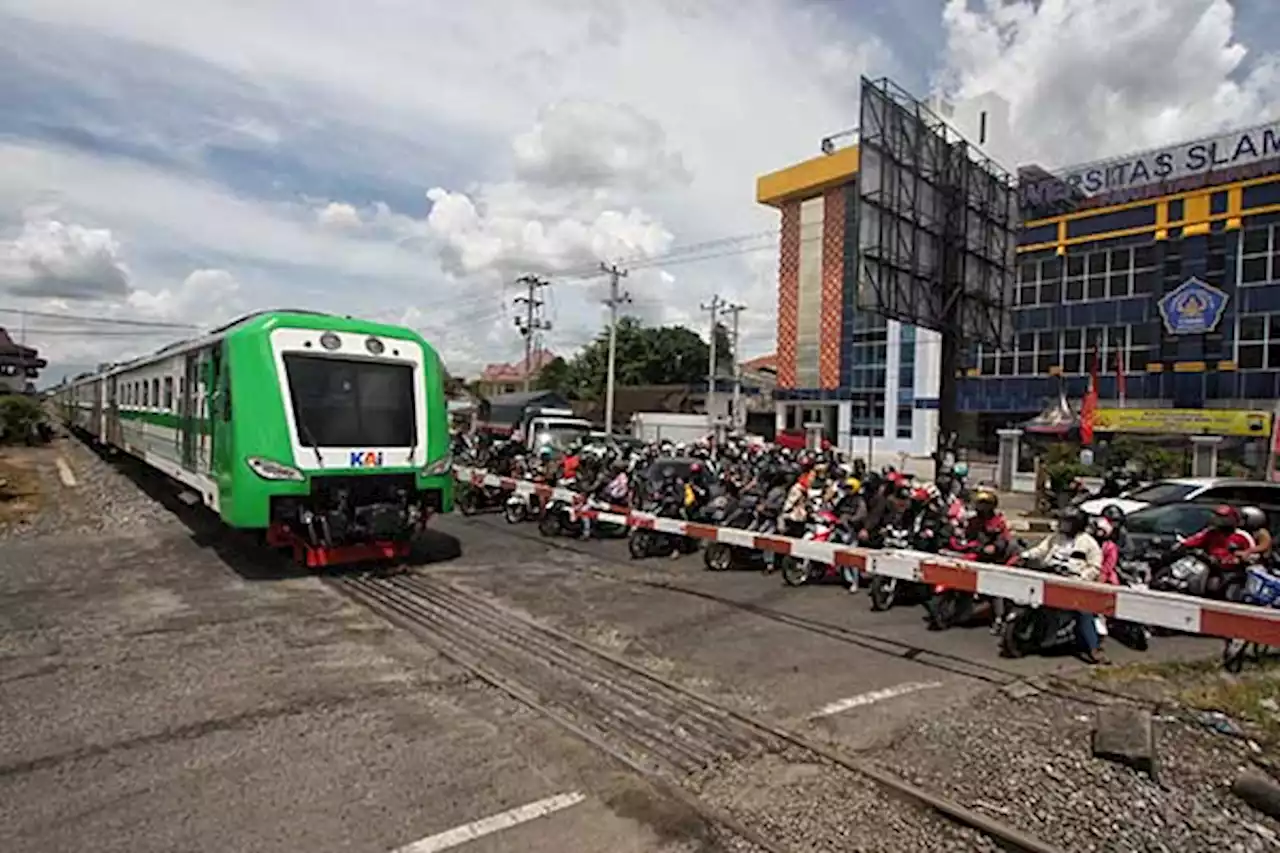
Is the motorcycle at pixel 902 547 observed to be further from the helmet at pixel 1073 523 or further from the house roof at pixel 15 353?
the house roof at pixel 15 353

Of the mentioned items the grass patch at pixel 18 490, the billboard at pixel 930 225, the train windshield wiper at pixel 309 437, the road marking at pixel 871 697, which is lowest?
the grass patch at pixel 18 490

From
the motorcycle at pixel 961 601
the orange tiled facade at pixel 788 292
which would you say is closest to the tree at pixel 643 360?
the orange tiled facade at pixel 788 292

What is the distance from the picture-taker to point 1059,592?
19.8 feet

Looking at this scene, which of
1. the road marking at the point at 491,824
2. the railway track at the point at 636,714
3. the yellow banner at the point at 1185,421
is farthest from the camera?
the yellow banner at the point at 1185,421

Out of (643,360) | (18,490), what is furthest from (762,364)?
(18,490)

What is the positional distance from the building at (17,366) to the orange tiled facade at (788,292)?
161 ft

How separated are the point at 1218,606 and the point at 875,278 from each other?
13291mm

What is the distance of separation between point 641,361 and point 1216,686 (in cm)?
6211

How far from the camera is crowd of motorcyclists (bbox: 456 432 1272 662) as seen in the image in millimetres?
7441

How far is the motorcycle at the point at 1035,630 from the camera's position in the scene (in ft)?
→ 22.6

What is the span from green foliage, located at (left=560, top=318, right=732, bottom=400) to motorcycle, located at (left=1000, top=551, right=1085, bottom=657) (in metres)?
57.5

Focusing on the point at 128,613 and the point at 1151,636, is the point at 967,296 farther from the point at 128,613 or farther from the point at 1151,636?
the point at 128,613

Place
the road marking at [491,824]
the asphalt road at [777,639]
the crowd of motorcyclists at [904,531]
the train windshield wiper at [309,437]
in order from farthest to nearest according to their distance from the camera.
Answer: the train windshield wiper at [309,437], the crowd of motorcyclists at [904,531], the asphalt road at [777,639], the road marking at [491,824]

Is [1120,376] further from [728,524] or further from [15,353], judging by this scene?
[15,353]
